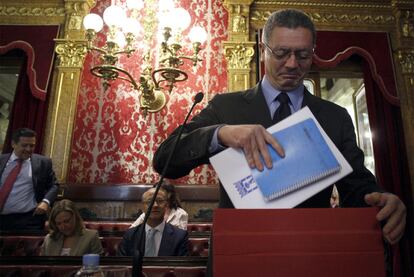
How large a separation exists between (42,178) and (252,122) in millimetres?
2947

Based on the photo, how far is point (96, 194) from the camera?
12.3 ft

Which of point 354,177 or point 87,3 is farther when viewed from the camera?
point 87,3

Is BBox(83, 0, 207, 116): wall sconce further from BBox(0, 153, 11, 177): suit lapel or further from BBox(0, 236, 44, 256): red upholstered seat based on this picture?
BBox(0, 236, 44, 256): red upholstered seat

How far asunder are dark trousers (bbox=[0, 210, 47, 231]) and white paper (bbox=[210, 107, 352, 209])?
301 cm

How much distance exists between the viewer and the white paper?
1.97ft

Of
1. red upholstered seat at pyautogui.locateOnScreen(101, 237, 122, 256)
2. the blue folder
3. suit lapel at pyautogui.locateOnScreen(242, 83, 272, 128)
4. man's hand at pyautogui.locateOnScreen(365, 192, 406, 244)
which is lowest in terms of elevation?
red upholstered seat at pyautogui.locateOnScreen(101, 237, 122, 256)

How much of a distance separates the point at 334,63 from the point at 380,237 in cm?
401

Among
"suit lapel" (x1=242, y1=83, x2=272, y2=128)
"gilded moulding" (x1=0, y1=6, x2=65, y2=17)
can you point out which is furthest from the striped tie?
"suit lapel" (x1=242, y1=83, x2=272, y2=128)

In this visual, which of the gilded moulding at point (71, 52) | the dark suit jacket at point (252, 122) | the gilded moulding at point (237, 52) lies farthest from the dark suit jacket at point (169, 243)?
the gilded moulding at point (71, 52)

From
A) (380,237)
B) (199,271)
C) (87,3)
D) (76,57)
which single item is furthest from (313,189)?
(87,3)

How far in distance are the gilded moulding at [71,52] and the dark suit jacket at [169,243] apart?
8.30ft

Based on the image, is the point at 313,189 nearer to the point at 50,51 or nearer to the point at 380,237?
the point at 380,237

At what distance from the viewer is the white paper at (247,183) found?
0.60 metres

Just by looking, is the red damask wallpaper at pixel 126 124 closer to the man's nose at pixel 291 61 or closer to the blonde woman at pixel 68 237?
the blonde woman at pixel 68 237
